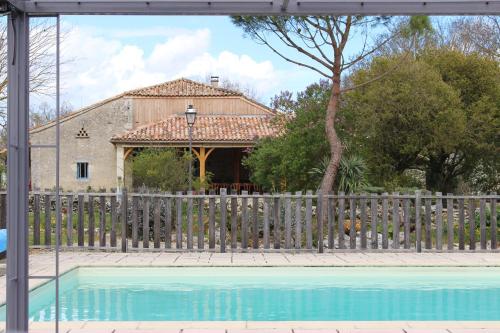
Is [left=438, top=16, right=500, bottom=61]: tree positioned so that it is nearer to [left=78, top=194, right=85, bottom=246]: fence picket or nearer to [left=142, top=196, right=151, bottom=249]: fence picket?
[left=142, top=196, right=151, bottom=249]: fence picket

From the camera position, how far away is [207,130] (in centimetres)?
3005

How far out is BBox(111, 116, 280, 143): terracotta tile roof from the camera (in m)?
28.7

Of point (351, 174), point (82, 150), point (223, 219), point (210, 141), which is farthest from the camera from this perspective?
point (82, 150)

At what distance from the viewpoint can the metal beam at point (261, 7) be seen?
5.35 metres

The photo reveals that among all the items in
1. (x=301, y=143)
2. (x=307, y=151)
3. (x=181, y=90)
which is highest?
(x=181, y=90)

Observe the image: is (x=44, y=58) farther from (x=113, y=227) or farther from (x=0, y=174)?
(x=113, y=227)

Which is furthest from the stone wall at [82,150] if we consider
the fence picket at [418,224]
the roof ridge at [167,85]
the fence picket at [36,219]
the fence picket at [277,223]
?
the fence picket at [418,224]

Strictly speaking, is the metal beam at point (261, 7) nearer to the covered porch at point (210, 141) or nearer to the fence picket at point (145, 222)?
the fence picket at point (145, 222)

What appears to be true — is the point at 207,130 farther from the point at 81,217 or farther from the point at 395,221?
the point at 395,221

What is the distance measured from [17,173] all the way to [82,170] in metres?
26.1

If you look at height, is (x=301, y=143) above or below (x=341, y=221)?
above

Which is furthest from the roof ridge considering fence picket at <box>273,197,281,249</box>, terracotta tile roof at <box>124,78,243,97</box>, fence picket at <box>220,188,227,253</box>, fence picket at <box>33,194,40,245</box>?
fence picket at <box>273,197,281,249</box>

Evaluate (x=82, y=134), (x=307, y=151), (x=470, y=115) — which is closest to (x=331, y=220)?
(x=307, y=151)

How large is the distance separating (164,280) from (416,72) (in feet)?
46.3
